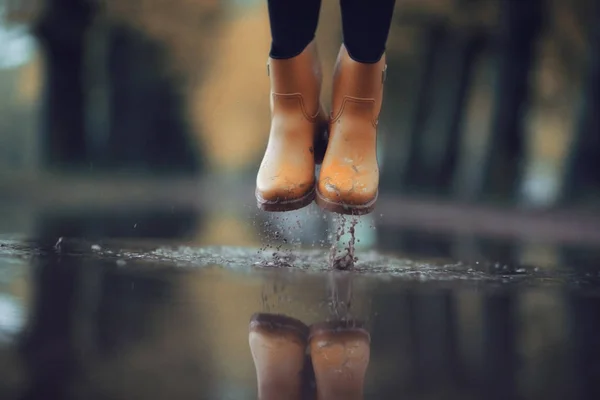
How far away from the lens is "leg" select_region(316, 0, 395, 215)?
1.18 metres

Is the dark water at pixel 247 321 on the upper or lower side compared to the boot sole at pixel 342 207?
lower

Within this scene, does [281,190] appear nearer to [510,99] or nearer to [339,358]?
[339,358]

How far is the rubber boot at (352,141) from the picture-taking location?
1204mm

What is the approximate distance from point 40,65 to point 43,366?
4.27 metres

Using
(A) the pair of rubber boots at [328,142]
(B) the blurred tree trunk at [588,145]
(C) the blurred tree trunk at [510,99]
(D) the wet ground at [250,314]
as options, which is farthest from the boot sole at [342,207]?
(B) the blurred tree trunk at [588,145]

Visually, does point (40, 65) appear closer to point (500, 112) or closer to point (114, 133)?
point (114, 133)

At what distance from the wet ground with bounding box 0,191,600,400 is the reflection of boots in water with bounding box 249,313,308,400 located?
1 cm

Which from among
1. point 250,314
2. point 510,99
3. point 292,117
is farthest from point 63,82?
point 250,314

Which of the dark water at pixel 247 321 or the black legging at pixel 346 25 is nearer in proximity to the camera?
the dark water at pixel 247 321

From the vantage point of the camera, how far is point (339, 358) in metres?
0.71

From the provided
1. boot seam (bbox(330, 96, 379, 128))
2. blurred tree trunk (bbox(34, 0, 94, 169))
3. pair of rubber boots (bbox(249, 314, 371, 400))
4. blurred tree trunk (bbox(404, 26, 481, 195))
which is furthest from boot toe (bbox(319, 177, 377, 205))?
blurred tree trunk (bbox(404, 26, 481, 195))

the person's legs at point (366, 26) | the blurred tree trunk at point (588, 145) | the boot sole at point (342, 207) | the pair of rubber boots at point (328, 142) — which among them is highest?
the blurred tree trunk at point (588, 145)

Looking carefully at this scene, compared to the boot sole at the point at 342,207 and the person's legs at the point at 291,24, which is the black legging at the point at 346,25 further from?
the boot sole at the point at 342,207

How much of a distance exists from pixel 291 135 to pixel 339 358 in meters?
0.61
